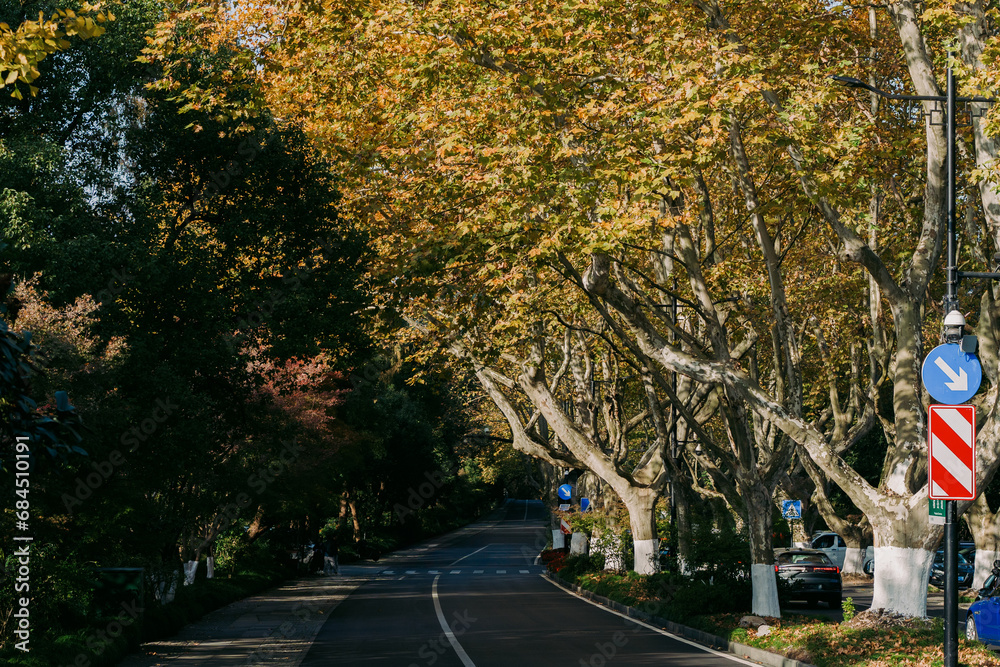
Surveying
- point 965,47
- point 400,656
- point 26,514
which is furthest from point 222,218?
point 965,47

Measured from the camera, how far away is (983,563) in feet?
83.3

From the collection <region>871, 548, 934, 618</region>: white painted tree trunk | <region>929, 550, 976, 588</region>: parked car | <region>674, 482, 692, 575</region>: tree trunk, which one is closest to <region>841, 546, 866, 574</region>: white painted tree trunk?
<region>929, 550, 976, 588</region>: parked car

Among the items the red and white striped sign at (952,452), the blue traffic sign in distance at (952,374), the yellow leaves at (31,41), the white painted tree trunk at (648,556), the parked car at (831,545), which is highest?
the yellow leaves at (31,41)

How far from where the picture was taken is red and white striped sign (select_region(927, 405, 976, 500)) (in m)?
9.58

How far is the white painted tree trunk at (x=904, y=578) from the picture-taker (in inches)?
548

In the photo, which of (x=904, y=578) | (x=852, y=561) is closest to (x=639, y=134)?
(x=904, y=578)

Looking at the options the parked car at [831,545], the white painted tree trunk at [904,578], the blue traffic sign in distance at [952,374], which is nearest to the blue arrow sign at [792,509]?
the parked car at [831,545]

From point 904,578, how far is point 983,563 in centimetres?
1327

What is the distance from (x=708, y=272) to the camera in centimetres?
2048

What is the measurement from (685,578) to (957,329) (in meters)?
12.9

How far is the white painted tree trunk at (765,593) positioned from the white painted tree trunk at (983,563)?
1001cm

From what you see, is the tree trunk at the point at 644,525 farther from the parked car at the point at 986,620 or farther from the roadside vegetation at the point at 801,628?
the parked car at the point at 986,620

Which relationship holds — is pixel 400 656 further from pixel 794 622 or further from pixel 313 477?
pixel 313 477

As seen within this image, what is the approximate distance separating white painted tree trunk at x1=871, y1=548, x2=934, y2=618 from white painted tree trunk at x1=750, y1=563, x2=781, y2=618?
11.7 feet
